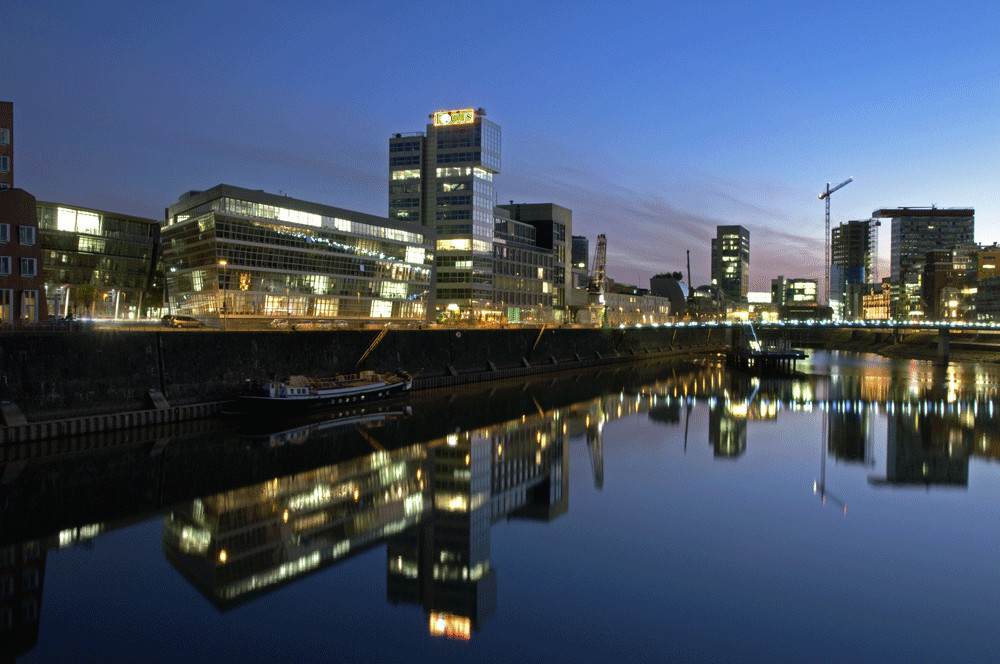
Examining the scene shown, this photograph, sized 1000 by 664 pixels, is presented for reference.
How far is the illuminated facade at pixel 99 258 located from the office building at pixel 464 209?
43997 mm

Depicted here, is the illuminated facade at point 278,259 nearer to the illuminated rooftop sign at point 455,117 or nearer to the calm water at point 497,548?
the illuminated rooftop sign at point 455,117

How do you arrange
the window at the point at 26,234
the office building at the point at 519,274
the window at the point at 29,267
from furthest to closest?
the office building at the point at 519,274
the window at the point at 29,267
the window at the point at 26,234

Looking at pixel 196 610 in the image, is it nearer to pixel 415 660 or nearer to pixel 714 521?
pixel 415 660

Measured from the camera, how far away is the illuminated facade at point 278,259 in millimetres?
85500

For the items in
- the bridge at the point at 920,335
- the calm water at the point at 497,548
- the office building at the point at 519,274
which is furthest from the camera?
the office building at the point at 519,274

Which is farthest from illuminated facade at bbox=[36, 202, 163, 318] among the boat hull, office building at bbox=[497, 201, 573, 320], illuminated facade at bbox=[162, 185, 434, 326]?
office building at bbox=[497, 201, 573, 320]

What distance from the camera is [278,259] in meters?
91.1

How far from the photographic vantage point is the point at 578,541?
2731 centimetres

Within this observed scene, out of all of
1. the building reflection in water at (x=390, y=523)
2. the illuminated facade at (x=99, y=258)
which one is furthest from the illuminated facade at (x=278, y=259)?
the building reflection in water at (x=390, y=523)

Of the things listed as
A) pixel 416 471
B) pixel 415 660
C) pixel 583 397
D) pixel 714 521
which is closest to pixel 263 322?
pixel 583 397

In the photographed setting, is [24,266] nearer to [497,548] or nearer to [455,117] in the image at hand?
[497,548]

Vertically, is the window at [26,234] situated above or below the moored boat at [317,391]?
above

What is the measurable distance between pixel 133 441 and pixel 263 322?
47.0 metres

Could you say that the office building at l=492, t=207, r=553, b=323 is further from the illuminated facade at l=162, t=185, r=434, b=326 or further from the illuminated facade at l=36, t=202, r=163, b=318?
the illuminated facade at l=36, t=202, r=163, b=318
